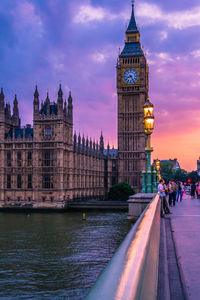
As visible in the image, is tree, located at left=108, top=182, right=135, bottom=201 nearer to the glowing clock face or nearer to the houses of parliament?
the houses of parliament

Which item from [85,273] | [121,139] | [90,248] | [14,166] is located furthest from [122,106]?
[85,273]

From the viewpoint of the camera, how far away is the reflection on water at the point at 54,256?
2131 cm

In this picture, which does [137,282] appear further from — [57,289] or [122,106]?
[122,106]

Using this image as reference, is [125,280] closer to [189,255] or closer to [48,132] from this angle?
[189,255]

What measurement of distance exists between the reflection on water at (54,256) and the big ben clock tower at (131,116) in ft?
146

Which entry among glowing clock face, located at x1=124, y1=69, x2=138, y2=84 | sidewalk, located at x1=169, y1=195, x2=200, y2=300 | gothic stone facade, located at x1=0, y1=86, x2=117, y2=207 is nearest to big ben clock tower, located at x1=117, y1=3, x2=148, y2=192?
glowing clock face, located at x1=124, y1=69, x2=138, y2=84

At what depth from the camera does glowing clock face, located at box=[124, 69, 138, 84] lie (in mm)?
94562

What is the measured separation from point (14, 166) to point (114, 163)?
1404 inches

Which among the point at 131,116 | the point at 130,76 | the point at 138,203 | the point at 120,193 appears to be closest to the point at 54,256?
the point at 138,203

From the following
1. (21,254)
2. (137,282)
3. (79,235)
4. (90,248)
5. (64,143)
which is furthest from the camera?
(64,143)

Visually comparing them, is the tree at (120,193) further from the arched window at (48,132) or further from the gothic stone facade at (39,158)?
the arched window at (48,132)

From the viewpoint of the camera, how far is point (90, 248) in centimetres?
3186

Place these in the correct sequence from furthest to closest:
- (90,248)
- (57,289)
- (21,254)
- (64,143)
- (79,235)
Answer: (64,143), (79,235), (90,248), (21,254), (57,289)

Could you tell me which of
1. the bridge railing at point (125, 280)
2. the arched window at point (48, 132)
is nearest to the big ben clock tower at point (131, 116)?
the arched window at point (48, 132)
